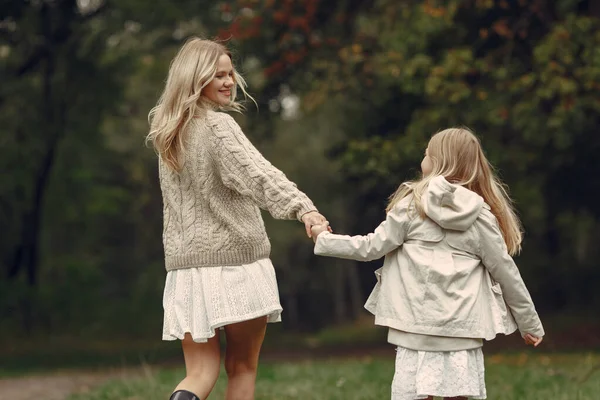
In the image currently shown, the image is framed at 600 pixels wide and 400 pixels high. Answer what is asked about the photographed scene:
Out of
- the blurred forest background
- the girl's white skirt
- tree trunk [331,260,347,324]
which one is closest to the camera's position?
the girl's white skirt

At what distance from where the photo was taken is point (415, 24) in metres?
13.3

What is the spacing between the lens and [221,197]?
4.87 meters

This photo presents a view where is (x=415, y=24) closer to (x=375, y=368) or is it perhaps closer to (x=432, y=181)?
(x=375, y=368)

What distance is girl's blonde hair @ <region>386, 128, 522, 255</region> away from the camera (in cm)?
478

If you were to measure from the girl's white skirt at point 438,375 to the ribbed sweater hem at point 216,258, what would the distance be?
2.69 ft

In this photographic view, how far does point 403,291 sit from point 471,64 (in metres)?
8.46

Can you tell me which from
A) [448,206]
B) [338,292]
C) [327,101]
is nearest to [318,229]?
[448,206]

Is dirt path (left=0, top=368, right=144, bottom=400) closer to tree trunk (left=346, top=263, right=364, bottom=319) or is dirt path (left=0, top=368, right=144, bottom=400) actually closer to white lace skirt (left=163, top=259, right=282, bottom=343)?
white lace skirt (left=163, top=259, right=282, bottom=343)

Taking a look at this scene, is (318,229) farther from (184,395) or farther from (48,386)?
(48,386)

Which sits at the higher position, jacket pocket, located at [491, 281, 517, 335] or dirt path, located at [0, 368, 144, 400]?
jacket pocket, located at [491, 281, 517, 335]

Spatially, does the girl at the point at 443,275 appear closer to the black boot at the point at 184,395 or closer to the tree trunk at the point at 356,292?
the black boot at the point at 184,395

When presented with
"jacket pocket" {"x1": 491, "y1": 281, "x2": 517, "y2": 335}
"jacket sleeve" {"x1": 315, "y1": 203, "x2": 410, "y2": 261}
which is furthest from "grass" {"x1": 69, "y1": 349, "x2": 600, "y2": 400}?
"jacket sleeve" {"x1": 315, "y1": 203, "x2": 410, "y2": 261}

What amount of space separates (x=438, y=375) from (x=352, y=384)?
334 centimetres

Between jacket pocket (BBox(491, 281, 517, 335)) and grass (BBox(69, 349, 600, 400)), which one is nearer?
jacket pocket (BBox(491, 281, 517, 335))
